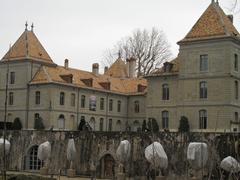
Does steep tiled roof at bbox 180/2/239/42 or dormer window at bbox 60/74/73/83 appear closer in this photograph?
steep tiled roof at bbox 180/2/239/42

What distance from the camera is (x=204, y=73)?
4766 centimetres

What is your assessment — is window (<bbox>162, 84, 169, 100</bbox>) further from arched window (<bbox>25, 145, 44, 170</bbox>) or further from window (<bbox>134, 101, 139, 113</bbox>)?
arched window (<bbox>25, 145, 44, 170</bbox>)

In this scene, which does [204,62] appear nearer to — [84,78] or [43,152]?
[84,78]

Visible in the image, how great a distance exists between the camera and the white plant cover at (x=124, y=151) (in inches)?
1177

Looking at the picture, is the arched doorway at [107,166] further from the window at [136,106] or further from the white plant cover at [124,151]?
the window at [136,106]

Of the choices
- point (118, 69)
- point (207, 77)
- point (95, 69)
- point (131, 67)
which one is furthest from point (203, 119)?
point (118, 69)

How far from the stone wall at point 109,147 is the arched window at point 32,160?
0.21 m

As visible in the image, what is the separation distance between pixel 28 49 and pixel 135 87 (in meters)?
15.0

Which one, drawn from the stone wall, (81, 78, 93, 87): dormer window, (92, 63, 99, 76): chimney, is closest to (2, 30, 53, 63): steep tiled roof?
(81, 78, 93, 87): dormer window

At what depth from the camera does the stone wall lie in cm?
2682

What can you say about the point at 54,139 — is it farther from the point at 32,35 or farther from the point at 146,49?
the point at 146,49

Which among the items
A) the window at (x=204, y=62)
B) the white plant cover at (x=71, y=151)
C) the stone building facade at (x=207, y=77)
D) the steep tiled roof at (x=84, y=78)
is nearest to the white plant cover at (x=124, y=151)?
the white plant cover at (x=71, y=151)

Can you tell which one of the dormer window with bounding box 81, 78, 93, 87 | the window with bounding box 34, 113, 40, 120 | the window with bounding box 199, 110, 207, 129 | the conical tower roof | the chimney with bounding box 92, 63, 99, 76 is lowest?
the window with bounding box 199, 110, 207, 129

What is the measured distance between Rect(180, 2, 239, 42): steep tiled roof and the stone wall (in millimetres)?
19542
